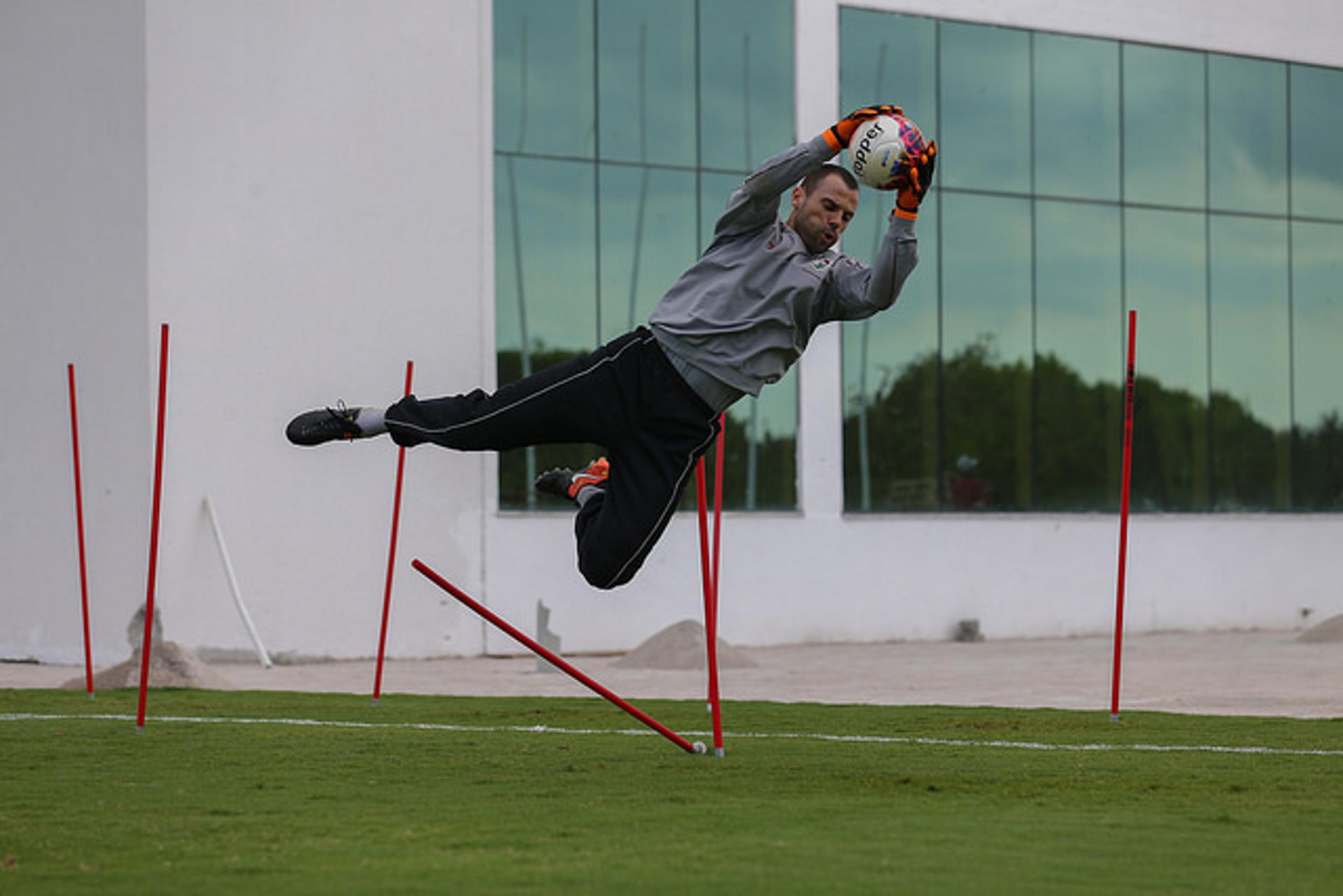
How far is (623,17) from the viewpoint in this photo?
21.4 m

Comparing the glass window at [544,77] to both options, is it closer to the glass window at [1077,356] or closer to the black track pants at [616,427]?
the glass window at [1077,356]

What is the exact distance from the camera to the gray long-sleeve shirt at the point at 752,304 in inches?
306

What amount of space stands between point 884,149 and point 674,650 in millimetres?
11278

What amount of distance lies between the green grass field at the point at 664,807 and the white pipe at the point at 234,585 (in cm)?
793

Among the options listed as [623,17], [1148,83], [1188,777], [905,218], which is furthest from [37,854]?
[1148,83]

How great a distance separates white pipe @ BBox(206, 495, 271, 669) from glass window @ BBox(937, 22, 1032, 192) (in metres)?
10.1

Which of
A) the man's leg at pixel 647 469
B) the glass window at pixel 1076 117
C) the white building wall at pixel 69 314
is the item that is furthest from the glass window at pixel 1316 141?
the man's leg at pixel 647 469

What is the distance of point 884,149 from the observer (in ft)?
23.6

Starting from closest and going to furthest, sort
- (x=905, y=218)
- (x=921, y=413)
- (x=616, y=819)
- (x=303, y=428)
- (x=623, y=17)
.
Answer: (x=616, y=819), (x=905, y=218), (x=303, y=428), (x=623, y=17), (x=921, y=413)

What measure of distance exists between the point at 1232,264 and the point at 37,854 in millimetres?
22740

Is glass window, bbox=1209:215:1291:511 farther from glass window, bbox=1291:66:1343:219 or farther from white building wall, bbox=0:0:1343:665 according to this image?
white building wall, bbox=0:0:1343:665

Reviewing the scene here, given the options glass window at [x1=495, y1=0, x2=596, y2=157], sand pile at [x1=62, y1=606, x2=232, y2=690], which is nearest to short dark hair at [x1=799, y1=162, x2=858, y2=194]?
sand pile at [x1=62, y1=606, x2=232, y2=690]

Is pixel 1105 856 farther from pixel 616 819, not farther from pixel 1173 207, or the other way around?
pixel 1173 207

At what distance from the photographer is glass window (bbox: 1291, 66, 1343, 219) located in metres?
26.6
